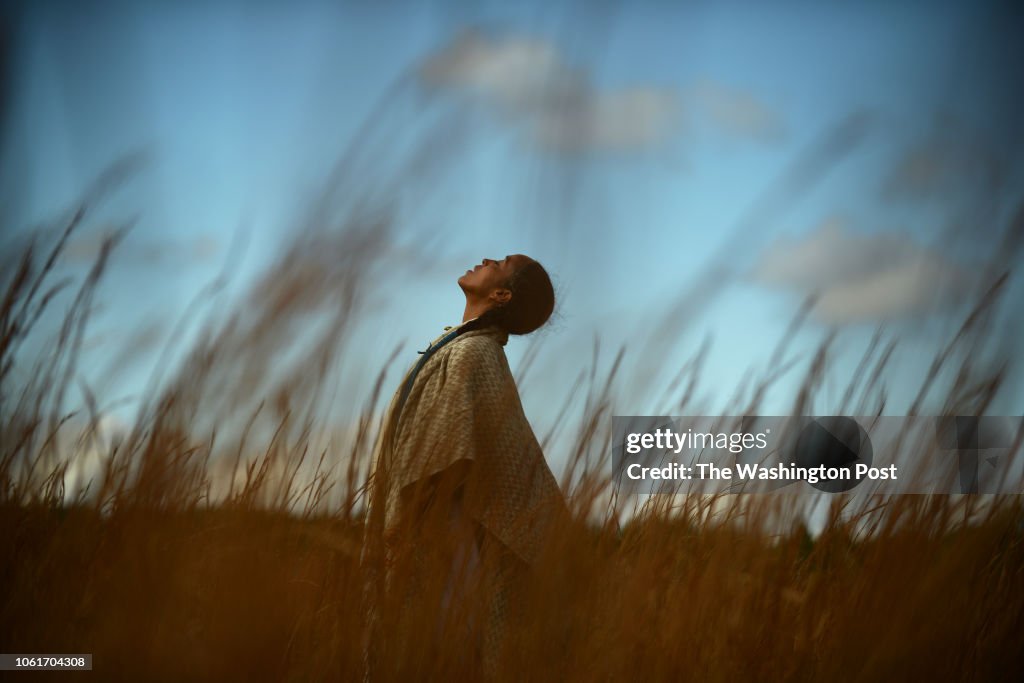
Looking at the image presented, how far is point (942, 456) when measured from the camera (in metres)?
1.54

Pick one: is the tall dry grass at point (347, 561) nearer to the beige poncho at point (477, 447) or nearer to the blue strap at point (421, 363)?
the beige poncho at point (477, 447)

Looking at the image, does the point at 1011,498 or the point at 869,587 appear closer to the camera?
the point at 869,587

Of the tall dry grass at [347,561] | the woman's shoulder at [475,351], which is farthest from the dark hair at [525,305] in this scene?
the tall dry grass at [347,561]

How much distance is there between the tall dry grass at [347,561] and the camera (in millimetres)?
Result: 1054

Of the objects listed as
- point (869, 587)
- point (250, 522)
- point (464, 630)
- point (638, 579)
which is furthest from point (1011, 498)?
point (250, 522)

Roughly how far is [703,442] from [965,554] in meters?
0.51

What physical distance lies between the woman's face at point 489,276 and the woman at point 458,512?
329mm

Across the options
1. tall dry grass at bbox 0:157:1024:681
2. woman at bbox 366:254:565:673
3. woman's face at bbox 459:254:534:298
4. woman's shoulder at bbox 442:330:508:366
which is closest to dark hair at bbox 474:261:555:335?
woman's face at bbox 459:254:534:298

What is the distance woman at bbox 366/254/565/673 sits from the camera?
130cm

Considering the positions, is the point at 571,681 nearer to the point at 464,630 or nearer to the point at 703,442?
the point at 464,630

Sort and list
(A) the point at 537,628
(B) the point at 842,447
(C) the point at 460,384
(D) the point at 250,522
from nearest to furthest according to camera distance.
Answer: (D) the point at 250,522
(A) the point at 537,628
(B) the point at 842,447
(C) the point at 460,384

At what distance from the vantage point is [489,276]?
7.61 ft

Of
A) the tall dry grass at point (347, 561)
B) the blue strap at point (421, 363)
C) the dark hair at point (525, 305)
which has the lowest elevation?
the tall dry grass at point (347, 561)

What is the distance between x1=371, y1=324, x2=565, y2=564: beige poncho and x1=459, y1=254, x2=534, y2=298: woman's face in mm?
165
